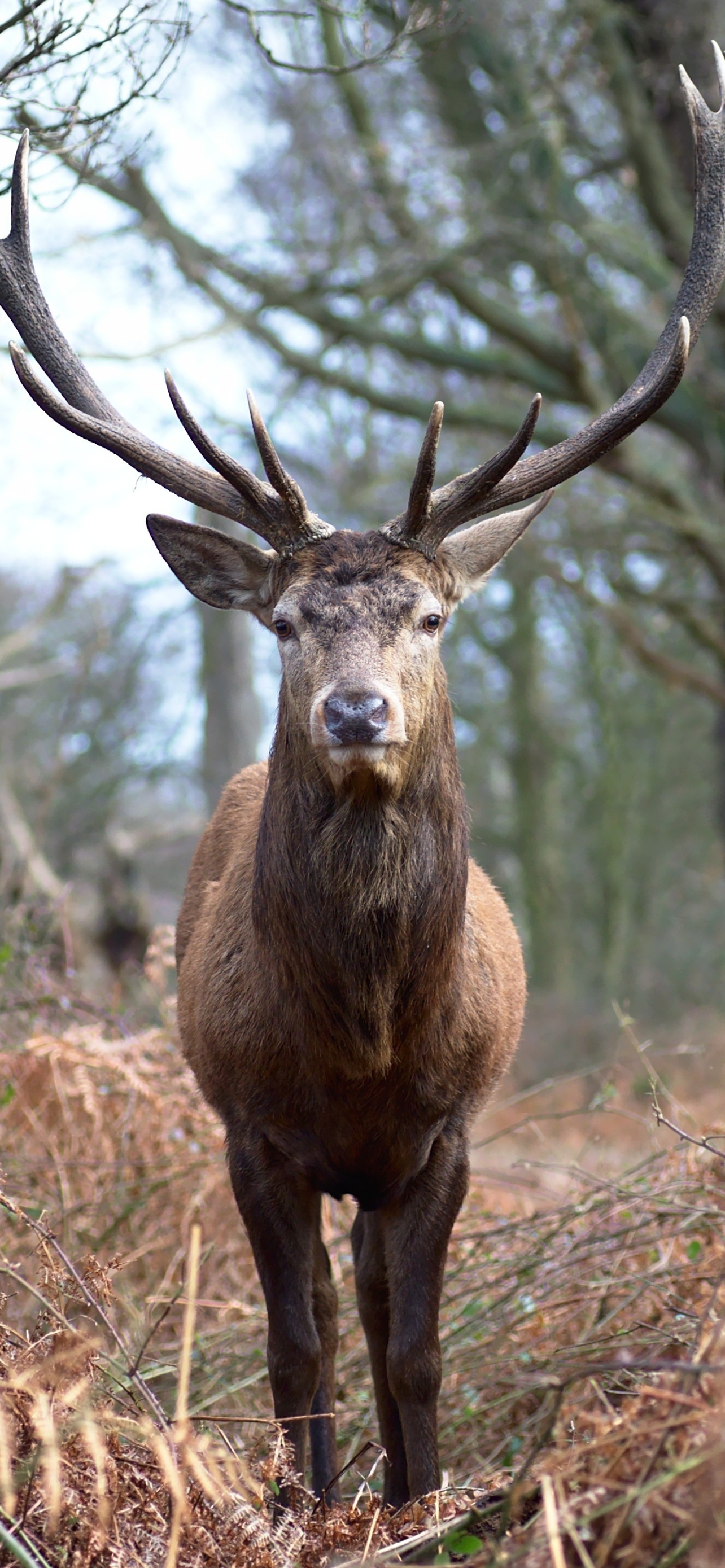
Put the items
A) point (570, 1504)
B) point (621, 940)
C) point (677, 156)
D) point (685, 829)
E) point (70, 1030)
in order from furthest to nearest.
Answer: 1. point (685, 829)
2. point (621, 940)
3. point (677, 156)
4. point (70, 1030)
5. point (570, 1504)

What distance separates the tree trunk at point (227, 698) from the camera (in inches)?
558

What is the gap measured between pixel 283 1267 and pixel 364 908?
3.89ft

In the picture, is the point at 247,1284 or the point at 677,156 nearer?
the point at 247,1284

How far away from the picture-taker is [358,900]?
3.98m

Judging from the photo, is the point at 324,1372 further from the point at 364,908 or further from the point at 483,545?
the point at 483,545

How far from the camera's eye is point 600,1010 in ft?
53.8

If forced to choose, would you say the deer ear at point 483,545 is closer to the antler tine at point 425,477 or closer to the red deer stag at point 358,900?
the red deer stag at point 358,900

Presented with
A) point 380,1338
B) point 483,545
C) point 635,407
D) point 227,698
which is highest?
point 227,698

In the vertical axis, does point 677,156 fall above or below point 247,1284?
above

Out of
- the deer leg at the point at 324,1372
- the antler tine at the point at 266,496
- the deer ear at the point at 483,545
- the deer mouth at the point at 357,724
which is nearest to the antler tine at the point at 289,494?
the antler tine at the point at 266,496

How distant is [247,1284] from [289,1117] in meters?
2.20

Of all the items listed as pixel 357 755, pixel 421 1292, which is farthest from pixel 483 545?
pixel 421 1292

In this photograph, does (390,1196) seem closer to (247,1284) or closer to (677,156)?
(247,1284)

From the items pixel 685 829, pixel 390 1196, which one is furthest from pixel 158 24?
pixel 685 829
